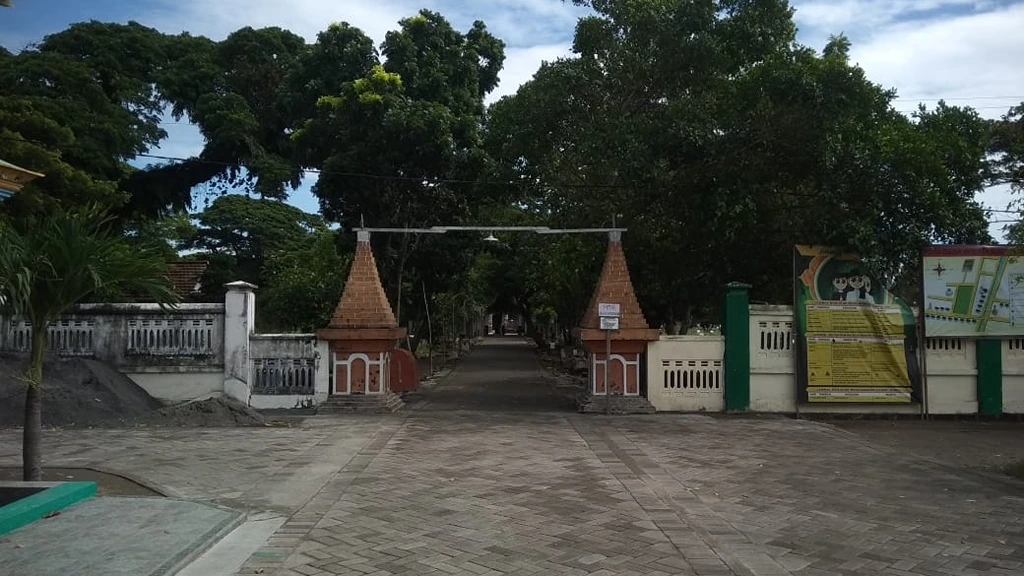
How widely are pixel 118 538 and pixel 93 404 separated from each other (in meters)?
8.35

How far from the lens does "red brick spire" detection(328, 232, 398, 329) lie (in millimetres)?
15438

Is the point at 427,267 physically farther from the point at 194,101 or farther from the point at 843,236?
the point at 843,236

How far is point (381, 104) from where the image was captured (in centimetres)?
1842

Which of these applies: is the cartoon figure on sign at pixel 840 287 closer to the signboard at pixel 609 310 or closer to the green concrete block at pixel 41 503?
the signboard at pixel 609 310

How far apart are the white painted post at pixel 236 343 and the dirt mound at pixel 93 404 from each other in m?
0.92

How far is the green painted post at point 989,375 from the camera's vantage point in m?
14.8

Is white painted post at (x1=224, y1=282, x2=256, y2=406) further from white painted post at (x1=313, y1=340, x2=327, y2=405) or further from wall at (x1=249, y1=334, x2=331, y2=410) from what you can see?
white painted post at (x1=313, y1=340, x2=327, y2=405)

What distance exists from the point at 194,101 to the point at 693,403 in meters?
17.4

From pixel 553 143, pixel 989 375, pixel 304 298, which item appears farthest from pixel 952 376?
pixel 304 298

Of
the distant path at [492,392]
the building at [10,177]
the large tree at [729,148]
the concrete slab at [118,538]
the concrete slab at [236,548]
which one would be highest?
the large tree at [729,148]

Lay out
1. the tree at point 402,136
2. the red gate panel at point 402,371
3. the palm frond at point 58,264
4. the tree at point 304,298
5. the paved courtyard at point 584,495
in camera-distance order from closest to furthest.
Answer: the paved courtyard at point 584,495 < the palm frond at point 58,264 < the red gate panel at point 402,371 < the tree at point 402,136 < the tree at point 304,298

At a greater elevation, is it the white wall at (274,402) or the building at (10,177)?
the building at (10,177)

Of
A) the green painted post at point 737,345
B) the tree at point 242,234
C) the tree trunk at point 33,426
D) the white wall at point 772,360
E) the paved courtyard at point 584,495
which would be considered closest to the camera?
the paved courtyard at point 584,495

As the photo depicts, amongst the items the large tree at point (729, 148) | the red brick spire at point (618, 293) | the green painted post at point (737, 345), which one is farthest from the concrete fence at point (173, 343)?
the green painted post at point (737, 345)
